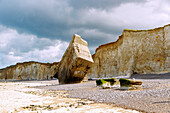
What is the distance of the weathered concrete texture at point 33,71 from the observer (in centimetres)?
5616

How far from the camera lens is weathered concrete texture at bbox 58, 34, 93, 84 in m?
16.8

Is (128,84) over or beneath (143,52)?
beneath

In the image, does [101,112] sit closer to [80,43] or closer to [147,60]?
[80,43]

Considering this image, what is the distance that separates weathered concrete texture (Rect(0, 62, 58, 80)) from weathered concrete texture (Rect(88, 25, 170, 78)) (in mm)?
29065

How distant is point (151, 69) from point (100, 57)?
53.4ft

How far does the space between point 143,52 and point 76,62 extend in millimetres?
15891

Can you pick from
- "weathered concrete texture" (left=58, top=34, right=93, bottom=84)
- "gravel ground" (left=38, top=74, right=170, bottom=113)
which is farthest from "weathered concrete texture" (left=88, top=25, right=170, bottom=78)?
"gravel ground" (left=38, top=74, right=170, bottom=113)

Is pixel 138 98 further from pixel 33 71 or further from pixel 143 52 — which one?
pixel 33 71

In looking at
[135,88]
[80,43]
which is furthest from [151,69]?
[135,88]

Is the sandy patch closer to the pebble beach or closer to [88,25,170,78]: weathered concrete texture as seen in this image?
the pebble beach

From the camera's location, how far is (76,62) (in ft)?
54.4

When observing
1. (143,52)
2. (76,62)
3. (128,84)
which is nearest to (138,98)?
(128,84)

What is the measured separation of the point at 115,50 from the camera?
34812 millimetres

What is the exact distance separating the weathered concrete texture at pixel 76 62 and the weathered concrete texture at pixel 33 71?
35736 mm
